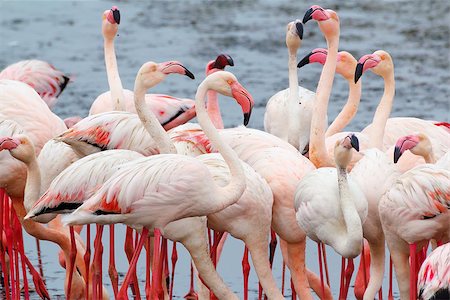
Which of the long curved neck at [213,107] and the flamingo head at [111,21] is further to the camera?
the flamingo head at [111,21]

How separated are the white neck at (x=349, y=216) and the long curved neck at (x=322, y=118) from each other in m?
1.06

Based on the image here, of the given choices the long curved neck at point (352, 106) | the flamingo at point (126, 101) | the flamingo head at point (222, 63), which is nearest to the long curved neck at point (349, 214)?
the flamingo head at point (222, 63)

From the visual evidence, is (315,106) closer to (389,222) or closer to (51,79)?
(389,222)

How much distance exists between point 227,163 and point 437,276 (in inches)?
55.9

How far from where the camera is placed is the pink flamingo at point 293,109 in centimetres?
878

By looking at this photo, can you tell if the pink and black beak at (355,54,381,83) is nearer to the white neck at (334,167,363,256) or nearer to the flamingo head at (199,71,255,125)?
the flamingo head at (199,71,255,125)

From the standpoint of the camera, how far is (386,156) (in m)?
7.62

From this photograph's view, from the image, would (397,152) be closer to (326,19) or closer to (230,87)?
(230,87)

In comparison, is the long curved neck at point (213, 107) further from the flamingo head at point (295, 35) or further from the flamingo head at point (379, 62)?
the flamingo head at point (379, 62)

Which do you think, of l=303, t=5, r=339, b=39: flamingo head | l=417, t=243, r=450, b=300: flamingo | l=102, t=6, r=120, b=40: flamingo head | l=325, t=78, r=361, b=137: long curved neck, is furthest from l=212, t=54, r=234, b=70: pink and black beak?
l=417, t=243, r=450, b=300: flamingo

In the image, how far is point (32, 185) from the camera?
7656 mm

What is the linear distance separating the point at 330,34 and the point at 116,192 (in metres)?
2.11

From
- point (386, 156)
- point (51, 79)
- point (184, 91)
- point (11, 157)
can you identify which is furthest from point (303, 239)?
point (184, 91)

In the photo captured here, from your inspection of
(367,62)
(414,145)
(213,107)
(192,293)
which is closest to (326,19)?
(367,62)
